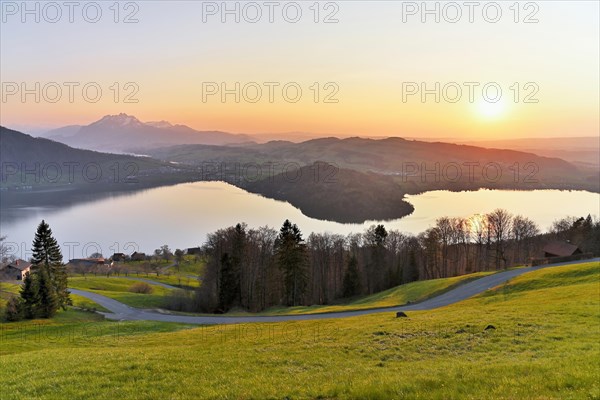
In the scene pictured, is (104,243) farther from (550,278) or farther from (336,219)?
(550,278)

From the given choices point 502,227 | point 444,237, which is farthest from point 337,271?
point 502,227

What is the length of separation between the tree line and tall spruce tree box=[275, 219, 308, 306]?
0.14 metres

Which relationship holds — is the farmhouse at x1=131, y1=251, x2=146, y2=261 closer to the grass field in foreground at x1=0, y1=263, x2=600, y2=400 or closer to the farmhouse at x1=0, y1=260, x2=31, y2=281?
the farmhouse at x1=0, y1=260, x2=31, y2=281

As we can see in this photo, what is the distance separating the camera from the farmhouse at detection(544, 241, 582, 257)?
56.7 metres

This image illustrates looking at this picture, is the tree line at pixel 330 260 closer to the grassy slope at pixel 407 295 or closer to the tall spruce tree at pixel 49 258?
the grassy slope at pixel 407 295

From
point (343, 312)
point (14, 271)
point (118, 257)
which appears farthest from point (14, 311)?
point (118, 257)

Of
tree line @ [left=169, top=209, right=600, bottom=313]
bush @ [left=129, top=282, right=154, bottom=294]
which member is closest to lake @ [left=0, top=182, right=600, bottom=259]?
tree line @ [left=169, top=209, right=600, bottom=313]

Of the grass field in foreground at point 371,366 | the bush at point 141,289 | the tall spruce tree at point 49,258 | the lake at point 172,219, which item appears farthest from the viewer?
the lake at point 172,219

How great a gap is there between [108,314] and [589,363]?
1846 inches

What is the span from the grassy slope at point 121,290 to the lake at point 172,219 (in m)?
41.6

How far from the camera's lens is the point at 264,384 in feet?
36.0

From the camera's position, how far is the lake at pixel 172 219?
127m

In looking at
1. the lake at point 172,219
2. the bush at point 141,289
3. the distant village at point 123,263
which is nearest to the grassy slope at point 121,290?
the bush at point 141,289

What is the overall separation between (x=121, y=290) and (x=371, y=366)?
7631cm
